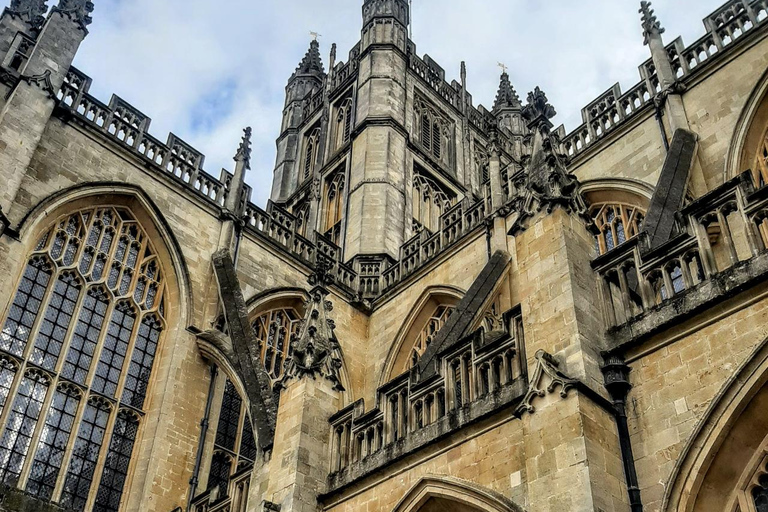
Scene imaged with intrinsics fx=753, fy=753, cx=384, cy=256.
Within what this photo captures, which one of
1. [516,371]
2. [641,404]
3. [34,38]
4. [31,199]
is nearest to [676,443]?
[641,404]

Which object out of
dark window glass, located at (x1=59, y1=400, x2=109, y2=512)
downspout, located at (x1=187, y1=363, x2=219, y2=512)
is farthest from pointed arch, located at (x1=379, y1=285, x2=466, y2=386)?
dark window glass, located at (x1=59, y1=400, x2=109, y2=512)

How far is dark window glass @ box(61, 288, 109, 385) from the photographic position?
43.0ft

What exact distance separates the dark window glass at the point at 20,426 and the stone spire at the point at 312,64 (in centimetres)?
2353

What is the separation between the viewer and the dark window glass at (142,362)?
13672 millimetres

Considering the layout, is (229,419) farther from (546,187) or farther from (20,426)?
(546,187)

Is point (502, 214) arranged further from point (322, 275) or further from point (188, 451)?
point (188, 451)

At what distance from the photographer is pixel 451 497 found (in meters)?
8.07

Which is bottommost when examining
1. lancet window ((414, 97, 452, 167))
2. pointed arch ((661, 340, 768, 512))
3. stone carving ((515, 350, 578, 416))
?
pointed arch ((661, 340, 768, 512))

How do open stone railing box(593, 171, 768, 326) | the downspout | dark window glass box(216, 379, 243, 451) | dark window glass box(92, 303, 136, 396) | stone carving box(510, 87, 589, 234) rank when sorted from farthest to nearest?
dark window glass box(216, 379, 243, 451) → dark window glass box(92, 303, 136, 396) → the downspout → stone carving box(510, 87, 589, 234) → open stone railing box(593, 171, 768, 326)

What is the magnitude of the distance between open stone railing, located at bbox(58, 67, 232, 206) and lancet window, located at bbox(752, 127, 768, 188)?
10878mm

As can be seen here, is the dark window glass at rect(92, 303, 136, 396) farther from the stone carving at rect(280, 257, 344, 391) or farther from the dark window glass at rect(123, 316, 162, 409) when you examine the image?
the stone carving at rect(280, 257, 344, 391)

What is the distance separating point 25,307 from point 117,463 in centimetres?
311

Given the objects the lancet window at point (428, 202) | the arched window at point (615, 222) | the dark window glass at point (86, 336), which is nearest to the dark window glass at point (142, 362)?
the dark window glass at point (86, 336)

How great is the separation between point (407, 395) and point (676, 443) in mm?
3858
